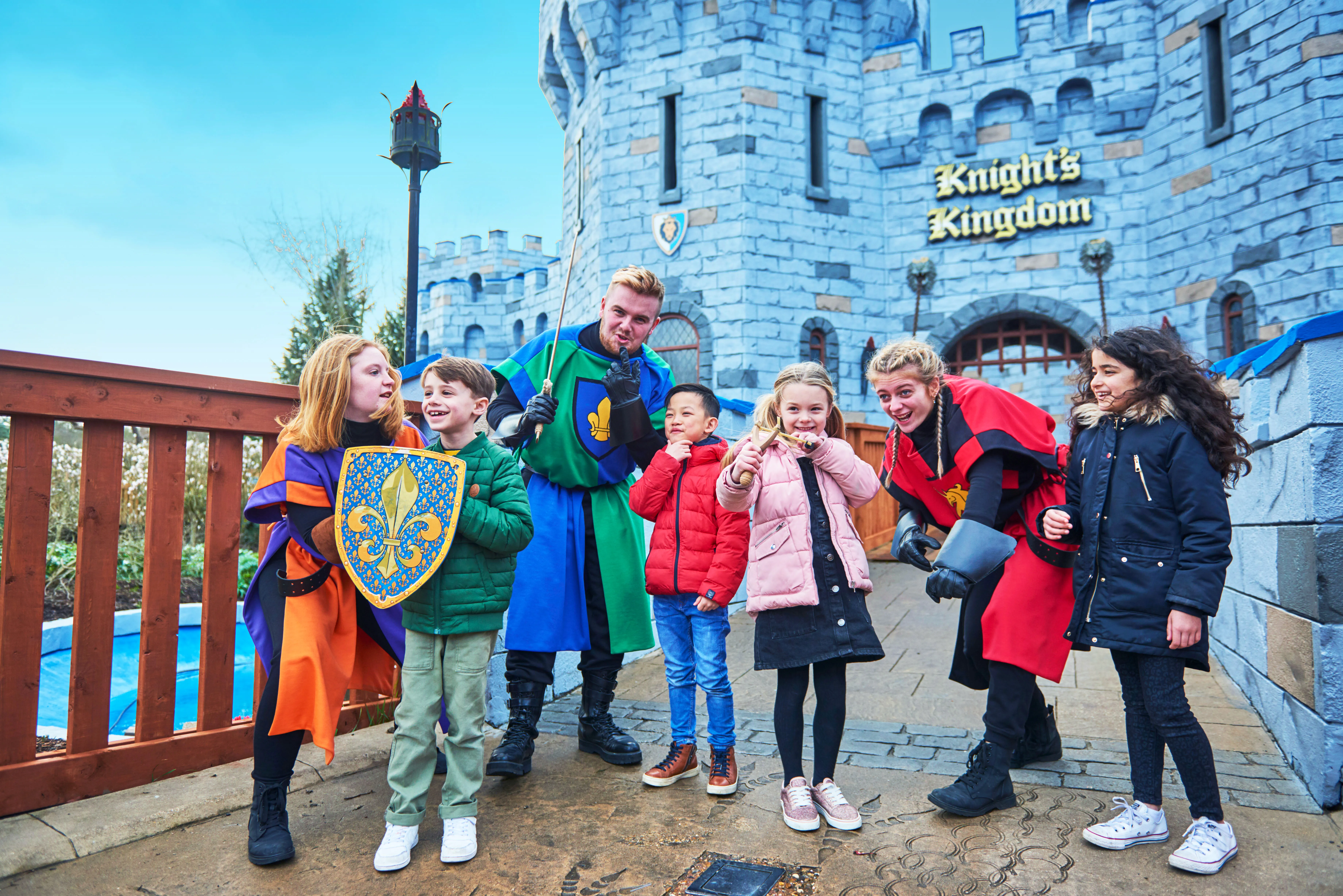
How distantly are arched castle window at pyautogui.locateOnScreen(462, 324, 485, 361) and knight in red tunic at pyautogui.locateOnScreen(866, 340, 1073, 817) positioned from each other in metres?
19.3

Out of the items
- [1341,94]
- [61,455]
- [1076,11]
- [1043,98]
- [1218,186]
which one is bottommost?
[61,455]

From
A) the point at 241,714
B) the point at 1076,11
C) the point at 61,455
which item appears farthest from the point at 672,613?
the point at 1076,11

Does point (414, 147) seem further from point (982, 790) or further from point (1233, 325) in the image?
point (1233, 325)

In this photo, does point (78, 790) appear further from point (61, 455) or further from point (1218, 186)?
point (1218, 186)

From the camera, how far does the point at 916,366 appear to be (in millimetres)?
2859

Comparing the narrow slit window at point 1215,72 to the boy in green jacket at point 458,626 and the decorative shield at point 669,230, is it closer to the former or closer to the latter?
the decorative shield at point 669,230

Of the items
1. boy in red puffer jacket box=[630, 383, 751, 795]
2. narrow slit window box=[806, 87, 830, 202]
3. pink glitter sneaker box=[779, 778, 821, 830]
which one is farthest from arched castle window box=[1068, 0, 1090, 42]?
pink glitter sneaker box=[779, 778, 821, 830]

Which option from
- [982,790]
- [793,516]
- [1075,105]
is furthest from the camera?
[1075,105]

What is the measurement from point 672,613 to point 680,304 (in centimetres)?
1034

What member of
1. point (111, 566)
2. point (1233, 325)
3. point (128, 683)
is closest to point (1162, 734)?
point (111, 566)

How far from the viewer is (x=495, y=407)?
11.6 ft

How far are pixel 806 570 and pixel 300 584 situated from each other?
1.60 metres

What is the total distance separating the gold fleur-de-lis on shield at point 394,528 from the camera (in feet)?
8.38

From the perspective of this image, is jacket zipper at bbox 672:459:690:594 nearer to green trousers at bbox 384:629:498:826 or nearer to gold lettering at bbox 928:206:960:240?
green trousers at bbox 384:629:498:826
